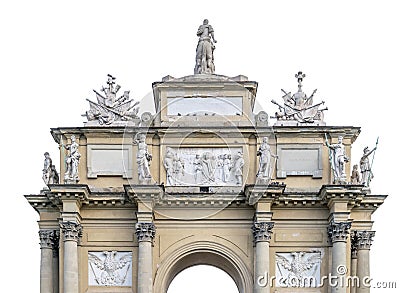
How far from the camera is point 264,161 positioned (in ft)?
150

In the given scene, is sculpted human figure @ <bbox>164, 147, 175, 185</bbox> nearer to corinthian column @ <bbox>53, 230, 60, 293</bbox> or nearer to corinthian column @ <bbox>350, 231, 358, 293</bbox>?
corinthian column @ <bbox>53, 230, 60, 293</bbox>

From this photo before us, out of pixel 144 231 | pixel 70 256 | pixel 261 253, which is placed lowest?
pixel 70 256

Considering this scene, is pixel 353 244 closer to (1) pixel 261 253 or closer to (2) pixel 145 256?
(1) pixel 261 253

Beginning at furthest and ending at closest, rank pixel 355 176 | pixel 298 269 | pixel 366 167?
pixel 366 167 → pixel 355 176 → pixel 298 269

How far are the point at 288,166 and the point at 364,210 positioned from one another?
96.4 inches

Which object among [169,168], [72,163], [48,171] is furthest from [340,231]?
[48,171]

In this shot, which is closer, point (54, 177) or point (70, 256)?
point (70, 256)

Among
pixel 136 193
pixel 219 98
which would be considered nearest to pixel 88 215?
pixel 136 193

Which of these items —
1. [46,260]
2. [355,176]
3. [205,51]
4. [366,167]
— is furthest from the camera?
[205,51]

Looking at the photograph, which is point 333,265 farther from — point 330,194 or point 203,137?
point 203,137

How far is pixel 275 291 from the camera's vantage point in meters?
45.7

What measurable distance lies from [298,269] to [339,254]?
4.30 feet

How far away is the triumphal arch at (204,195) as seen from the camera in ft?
150

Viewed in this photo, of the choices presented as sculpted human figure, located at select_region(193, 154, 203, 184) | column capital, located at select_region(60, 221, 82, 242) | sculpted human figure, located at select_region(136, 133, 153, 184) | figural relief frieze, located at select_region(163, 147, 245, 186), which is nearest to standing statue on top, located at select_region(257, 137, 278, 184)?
→ figural relief frieze, located at select_region(163, 147, 245, 186)
